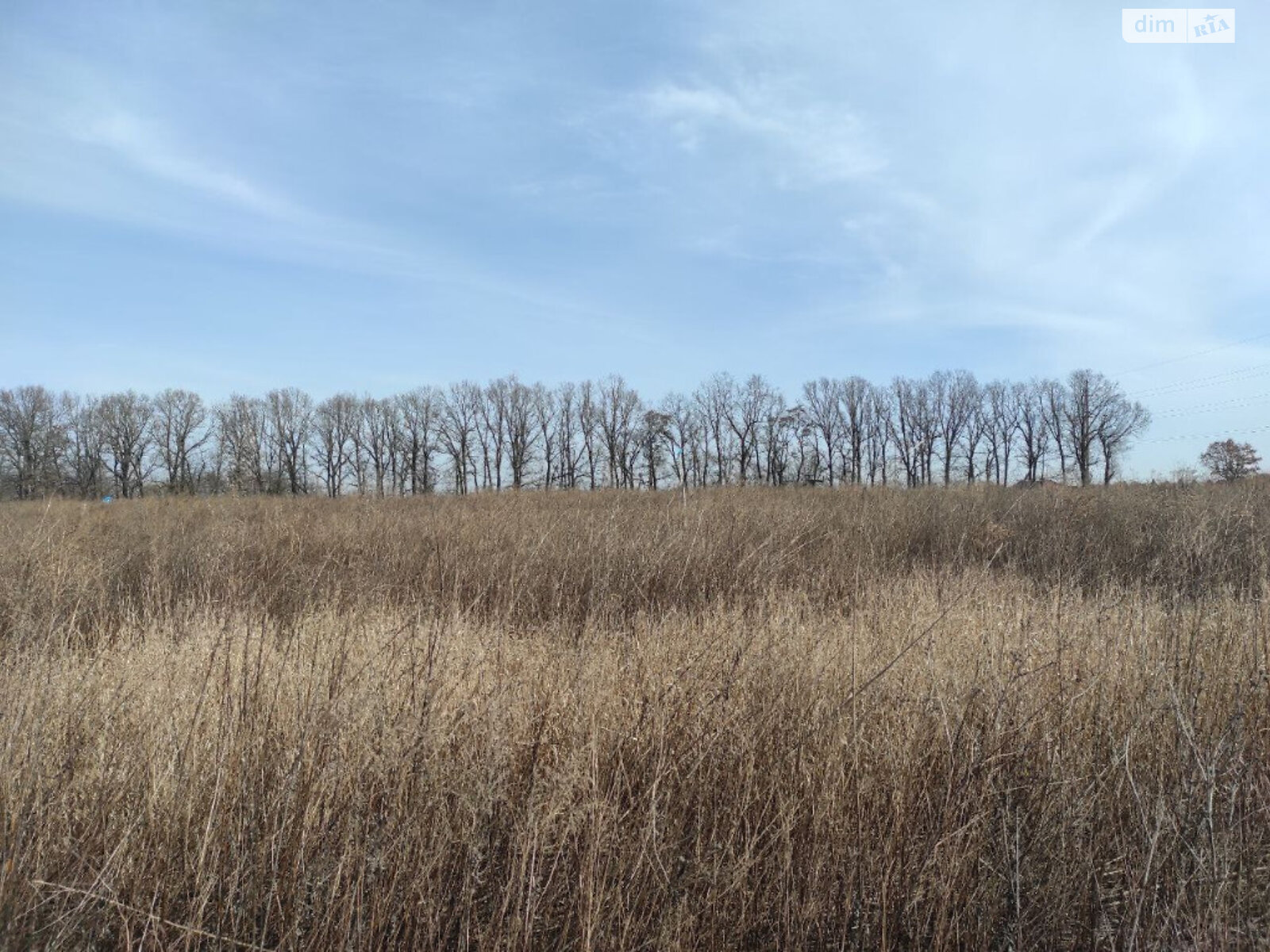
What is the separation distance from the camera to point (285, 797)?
2.54 m

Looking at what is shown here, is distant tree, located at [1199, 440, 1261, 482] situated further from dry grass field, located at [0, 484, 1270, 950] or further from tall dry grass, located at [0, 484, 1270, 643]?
dry grass field, located at [0, 484, 1270, 950]

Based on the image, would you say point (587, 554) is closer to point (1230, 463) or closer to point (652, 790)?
point (652, 790)

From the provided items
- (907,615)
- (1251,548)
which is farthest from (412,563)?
(1251,548)

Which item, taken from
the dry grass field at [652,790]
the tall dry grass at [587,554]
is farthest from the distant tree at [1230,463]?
the dry grass field at [652,790]

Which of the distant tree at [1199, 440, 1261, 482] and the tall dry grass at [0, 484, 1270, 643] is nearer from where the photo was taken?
the tall dry grass at [0, 484, 1270, 643]

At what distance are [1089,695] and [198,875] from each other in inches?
169

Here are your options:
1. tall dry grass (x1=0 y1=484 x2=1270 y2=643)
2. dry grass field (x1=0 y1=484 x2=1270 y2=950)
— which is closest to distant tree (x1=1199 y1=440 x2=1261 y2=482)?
tall dry grass (x1=0 y1=484 x2=1270 y2=643)

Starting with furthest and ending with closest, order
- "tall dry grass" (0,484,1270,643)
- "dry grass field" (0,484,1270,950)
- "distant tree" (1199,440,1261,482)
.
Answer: "distant tree" (1199,440,1261,482)
"tall dry grass" (0,484,1270,643)
"dry grass field" (0,484,1270,950)

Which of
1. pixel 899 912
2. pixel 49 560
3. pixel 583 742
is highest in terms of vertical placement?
pixel 49 560

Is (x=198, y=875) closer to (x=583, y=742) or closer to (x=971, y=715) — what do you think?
(x=583, y=742)

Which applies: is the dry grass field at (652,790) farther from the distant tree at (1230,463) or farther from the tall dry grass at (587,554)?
the distant tree at (1230,463)

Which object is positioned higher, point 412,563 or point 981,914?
point 412,563

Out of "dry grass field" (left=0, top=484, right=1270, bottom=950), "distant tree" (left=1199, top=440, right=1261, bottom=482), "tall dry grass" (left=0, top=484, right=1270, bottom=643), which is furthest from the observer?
"distant tree" (left=1199, top=440, right=1261, bottom=482)

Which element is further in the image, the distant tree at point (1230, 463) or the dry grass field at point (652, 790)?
the distant tree at point (1230, 463)
